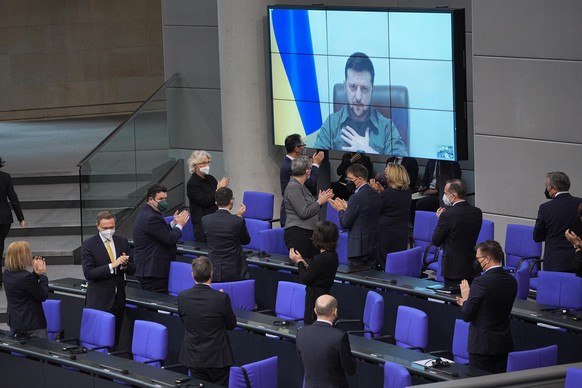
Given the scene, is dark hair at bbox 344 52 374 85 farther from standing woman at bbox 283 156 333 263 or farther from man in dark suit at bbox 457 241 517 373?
man in dark suit at bbox 457 241 517 373

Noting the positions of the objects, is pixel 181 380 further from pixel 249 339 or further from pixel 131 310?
pixel 131 310

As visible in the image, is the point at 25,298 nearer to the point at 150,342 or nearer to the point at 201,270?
the point at 150,342

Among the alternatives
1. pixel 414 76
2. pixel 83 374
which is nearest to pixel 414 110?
pixel 414 76

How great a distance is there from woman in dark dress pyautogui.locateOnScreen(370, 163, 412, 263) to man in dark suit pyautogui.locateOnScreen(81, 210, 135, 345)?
9.71 feet

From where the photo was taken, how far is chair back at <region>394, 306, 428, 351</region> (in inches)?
349

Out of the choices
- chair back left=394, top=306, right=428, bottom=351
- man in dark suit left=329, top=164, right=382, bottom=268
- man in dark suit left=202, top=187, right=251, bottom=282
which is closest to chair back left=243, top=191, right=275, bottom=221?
man in dark suit left=329, top=164, right=382, bottom=268

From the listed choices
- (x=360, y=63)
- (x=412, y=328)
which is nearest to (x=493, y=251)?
(x=412, y=328)

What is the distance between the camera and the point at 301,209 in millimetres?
11227

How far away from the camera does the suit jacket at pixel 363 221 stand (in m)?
11.1

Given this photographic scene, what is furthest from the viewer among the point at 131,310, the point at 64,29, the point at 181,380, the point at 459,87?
the point at 64,29

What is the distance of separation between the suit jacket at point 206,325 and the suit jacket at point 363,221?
289 cm

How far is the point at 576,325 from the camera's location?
9.00 m

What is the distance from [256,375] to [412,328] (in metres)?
1.51

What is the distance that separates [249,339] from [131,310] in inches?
66.5
